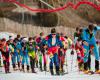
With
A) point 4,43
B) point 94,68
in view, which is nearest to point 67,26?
point 94,68

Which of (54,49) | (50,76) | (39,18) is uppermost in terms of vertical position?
(39,18)

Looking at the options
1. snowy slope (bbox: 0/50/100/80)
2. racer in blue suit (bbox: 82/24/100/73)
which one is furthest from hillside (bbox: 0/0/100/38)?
snowy slope (bbox: 0/50/100/80)

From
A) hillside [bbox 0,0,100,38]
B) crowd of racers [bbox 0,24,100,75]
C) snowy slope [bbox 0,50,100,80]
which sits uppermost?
hillside [bbox 0,0,100,38]

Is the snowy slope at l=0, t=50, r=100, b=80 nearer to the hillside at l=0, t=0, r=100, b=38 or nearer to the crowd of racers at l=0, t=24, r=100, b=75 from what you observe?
the crowd of racers at l=0, t=24, r=100, b=75

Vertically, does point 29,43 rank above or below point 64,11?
below

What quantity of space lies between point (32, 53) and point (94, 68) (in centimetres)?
55

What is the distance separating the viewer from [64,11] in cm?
200

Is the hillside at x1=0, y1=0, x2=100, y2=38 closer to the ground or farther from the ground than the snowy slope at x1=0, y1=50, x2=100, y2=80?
farther from the ground

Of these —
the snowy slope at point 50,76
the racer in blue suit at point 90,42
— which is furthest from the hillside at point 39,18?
the snowy slope at point 50,76

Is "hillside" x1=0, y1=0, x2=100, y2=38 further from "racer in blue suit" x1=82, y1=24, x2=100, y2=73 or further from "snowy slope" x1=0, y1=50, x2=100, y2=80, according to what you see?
"snowy slope" x1=0, y1=50, x2=100, y2=80

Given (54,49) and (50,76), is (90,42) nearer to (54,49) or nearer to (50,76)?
(54,49)

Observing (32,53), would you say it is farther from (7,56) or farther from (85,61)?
(85,61)

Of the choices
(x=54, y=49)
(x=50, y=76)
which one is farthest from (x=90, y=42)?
(x=50, y=76)

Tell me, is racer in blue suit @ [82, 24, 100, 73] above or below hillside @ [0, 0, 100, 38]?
below
